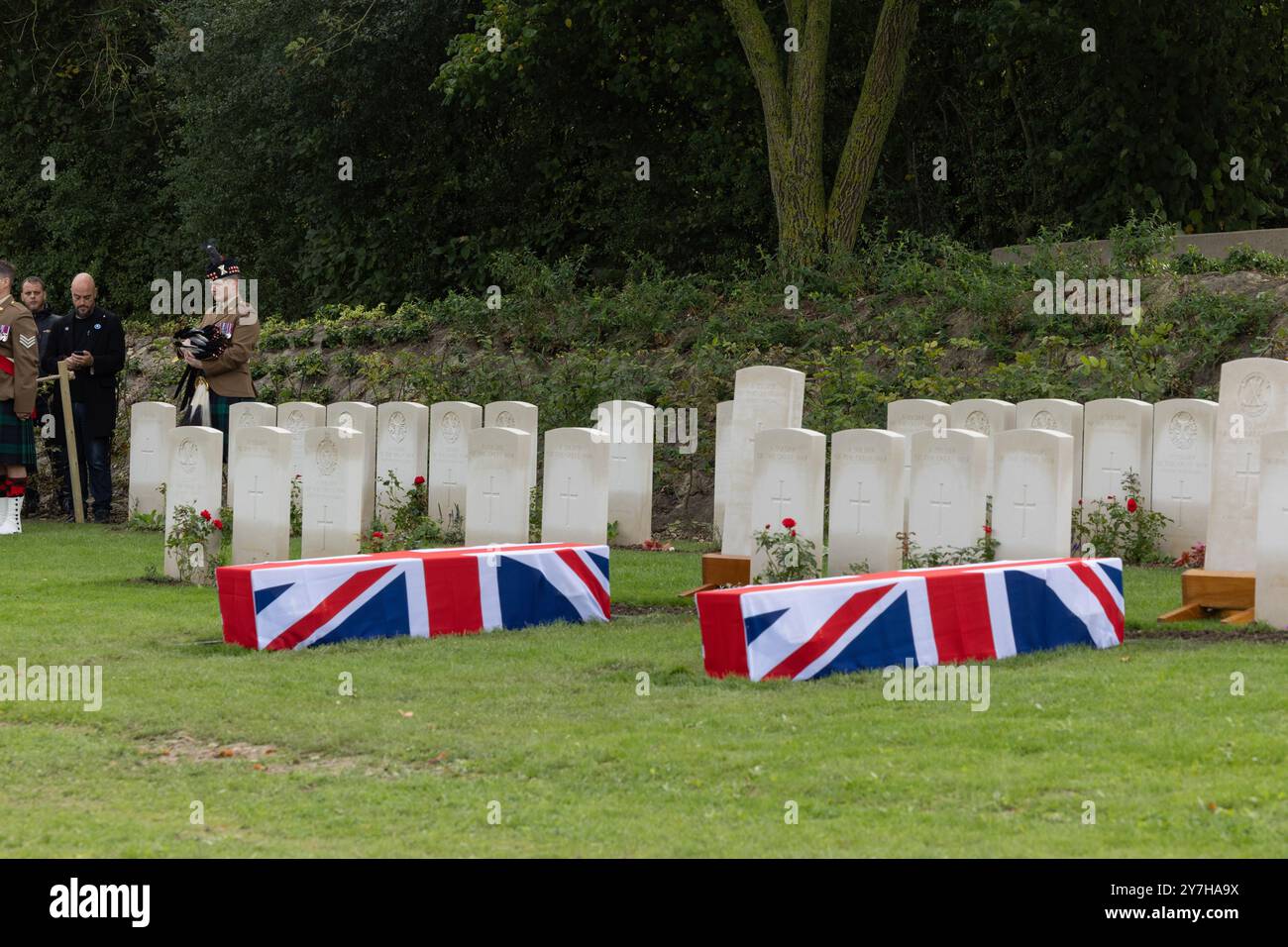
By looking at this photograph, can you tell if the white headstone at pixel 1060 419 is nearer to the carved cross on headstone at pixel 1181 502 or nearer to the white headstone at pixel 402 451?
the carved cross on headstone at pixel 1181 502

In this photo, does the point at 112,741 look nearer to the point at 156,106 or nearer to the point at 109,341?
the point at 109,341

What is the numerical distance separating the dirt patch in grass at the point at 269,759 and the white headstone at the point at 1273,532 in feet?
16.3

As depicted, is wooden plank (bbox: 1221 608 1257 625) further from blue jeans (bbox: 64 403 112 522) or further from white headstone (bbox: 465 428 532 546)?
blue jeans (bbox: 64 403 112 522)

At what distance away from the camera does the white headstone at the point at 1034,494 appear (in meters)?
9.82

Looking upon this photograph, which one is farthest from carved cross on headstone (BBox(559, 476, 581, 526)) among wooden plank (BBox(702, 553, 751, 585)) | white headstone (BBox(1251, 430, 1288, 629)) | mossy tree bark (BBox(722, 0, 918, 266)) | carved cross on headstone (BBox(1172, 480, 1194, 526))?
mossy tree bark (BBox(722, 0, 918, 266))

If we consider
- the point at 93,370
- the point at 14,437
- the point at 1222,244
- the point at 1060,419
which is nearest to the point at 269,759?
the point at 1060,419

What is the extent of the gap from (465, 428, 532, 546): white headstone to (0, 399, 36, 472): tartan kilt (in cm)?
441

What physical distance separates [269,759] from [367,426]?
27.1 feet

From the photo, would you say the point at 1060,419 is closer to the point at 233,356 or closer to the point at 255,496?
the point at 255,496

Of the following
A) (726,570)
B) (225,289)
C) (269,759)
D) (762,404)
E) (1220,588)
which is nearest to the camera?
(269,759)

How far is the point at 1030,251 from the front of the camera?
1881 centimetres

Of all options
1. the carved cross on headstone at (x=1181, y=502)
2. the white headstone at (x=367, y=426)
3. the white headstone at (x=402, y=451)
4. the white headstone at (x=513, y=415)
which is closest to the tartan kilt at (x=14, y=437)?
the white headstone at (x=367, y=426)

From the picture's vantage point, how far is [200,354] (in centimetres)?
1441

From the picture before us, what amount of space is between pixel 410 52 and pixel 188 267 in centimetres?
847
